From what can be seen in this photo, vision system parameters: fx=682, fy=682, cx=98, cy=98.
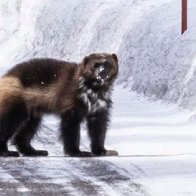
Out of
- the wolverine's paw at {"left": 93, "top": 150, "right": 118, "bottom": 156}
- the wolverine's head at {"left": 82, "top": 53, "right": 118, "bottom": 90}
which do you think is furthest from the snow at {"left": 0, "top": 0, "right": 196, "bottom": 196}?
the wolverine's head at {"left": 82, "top": 53, "right": 118, "bottom": 90}

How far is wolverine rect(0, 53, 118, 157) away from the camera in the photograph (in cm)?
728

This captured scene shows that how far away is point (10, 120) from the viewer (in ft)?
24.0

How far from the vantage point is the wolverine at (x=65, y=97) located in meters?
7.28

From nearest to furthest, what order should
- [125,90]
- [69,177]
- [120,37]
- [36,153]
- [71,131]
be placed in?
[69,177] < [71,131] < [36,153] < [125,90] < [120,37]

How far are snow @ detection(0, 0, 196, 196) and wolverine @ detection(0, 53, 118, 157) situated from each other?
398 millimetres

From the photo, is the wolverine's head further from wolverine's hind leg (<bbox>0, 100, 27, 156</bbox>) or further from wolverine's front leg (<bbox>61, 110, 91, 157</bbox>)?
wolverine's hind leg (<bbox>0, 100, 27, 156</bbox>)

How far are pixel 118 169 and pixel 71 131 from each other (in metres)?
1.20

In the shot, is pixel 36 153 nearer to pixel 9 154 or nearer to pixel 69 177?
pixel 9 154

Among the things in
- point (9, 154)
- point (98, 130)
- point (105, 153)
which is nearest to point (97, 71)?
point (98, 130)

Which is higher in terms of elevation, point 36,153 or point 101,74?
point 101,74

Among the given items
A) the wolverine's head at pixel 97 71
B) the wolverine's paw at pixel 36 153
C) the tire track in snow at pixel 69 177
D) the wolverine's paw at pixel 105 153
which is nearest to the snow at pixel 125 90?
the tire track in snow at pixel 69 177

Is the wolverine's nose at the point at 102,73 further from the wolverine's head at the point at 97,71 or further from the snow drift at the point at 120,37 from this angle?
the snow drift at the point at 120,37

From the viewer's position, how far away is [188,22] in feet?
43.2

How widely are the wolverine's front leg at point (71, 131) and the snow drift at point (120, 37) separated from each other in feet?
11.3
